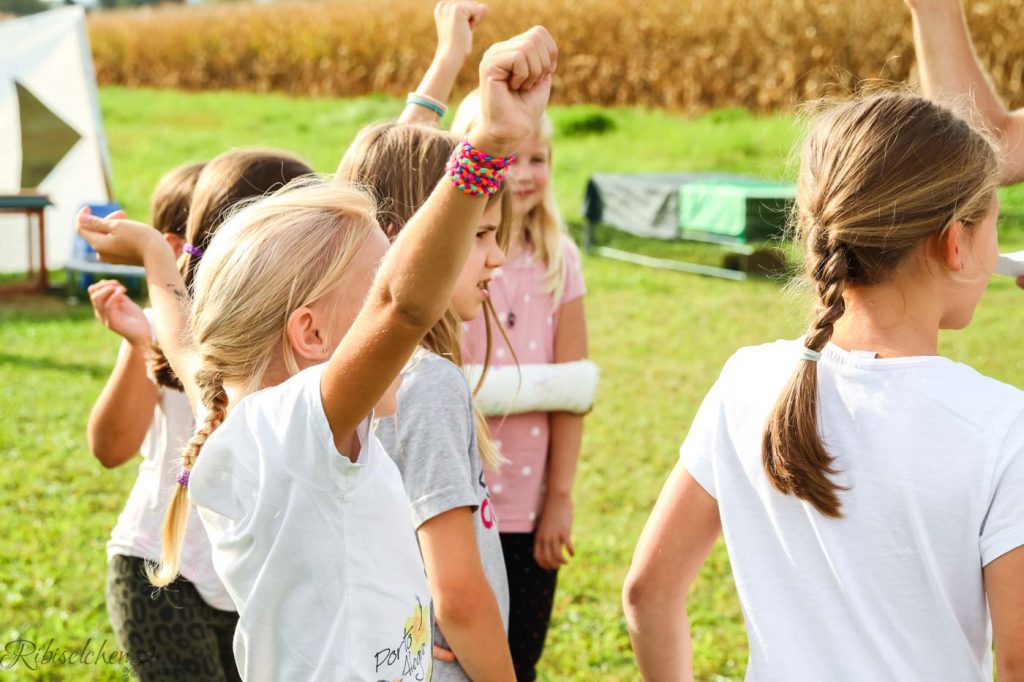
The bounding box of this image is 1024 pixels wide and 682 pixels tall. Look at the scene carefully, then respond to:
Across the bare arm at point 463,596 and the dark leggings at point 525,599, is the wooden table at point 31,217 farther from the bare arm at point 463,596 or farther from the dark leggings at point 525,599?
the bare arm at point 463,596

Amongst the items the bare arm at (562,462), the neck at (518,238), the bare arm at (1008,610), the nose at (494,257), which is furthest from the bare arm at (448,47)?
the bare arm at (1008,610)

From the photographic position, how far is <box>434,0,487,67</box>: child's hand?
8.31 feet

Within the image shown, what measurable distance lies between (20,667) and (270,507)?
8.55 feet

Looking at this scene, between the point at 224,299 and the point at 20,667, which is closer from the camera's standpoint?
the point at 224,299

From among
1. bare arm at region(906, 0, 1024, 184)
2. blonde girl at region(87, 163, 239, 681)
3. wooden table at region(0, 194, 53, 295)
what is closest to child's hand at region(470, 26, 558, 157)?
blonde girl at region(87, 163, 239, 681)

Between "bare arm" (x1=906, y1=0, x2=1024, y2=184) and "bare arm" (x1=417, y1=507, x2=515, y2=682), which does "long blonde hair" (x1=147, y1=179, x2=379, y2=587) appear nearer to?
"bare arm" (x1=417, y1=507, x2=515, y2=682)

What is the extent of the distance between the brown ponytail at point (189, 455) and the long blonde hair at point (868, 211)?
0.81m

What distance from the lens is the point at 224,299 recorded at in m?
1.58

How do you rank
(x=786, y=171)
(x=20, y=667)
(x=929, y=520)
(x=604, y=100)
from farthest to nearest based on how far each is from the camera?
(x=604, y=100)
(x=20, y=667)
(x=786, y=171)
(x=929, y=520)

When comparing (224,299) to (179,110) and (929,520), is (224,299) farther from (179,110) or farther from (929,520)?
(179,110)

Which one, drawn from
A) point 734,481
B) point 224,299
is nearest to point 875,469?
point 734,481

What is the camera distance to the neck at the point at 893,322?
5.18 feet

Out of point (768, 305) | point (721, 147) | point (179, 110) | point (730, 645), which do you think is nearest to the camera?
point (730, 645)

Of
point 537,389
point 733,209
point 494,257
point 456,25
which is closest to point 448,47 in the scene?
point 456,25
